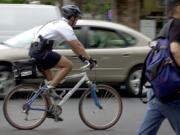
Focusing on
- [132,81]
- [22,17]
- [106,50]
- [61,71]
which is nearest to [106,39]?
[106,50]

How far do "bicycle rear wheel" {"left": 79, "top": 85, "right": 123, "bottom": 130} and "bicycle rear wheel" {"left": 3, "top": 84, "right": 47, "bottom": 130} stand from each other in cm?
54

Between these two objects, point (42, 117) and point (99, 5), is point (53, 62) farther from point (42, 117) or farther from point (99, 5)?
point (99, 5)

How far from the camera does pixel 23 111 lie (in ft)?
25.3

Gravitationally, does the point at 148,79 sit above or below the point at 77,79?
above

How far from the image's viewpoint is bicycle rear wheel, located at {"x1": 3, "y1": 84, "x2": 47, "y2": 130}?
302 inches

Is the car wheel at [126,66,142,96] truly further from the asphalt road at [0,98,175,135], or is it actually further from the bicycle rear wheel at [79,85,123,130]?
the bicycle rear wheel at [79,85,123,130]

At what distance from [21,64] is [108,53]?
3.17 m

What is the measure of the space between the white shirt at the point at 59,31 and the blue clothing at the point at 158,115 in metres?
2.95

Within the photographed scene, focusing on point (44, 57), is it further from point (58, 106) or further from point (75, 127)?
point (75, 127)

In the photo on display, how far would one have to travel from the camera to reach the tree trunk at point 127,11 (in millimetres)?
15828

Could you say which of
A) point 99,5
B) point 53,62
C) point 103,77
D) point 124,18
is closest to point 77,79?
point 53,62

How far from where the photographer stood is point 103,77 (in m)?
10.6

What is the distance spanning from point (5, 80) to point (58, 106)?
286cm

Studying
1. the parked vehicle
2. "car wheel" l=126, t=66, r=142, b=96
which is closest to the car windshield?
"car wheel" l=126, t=66, r=142, b=96
